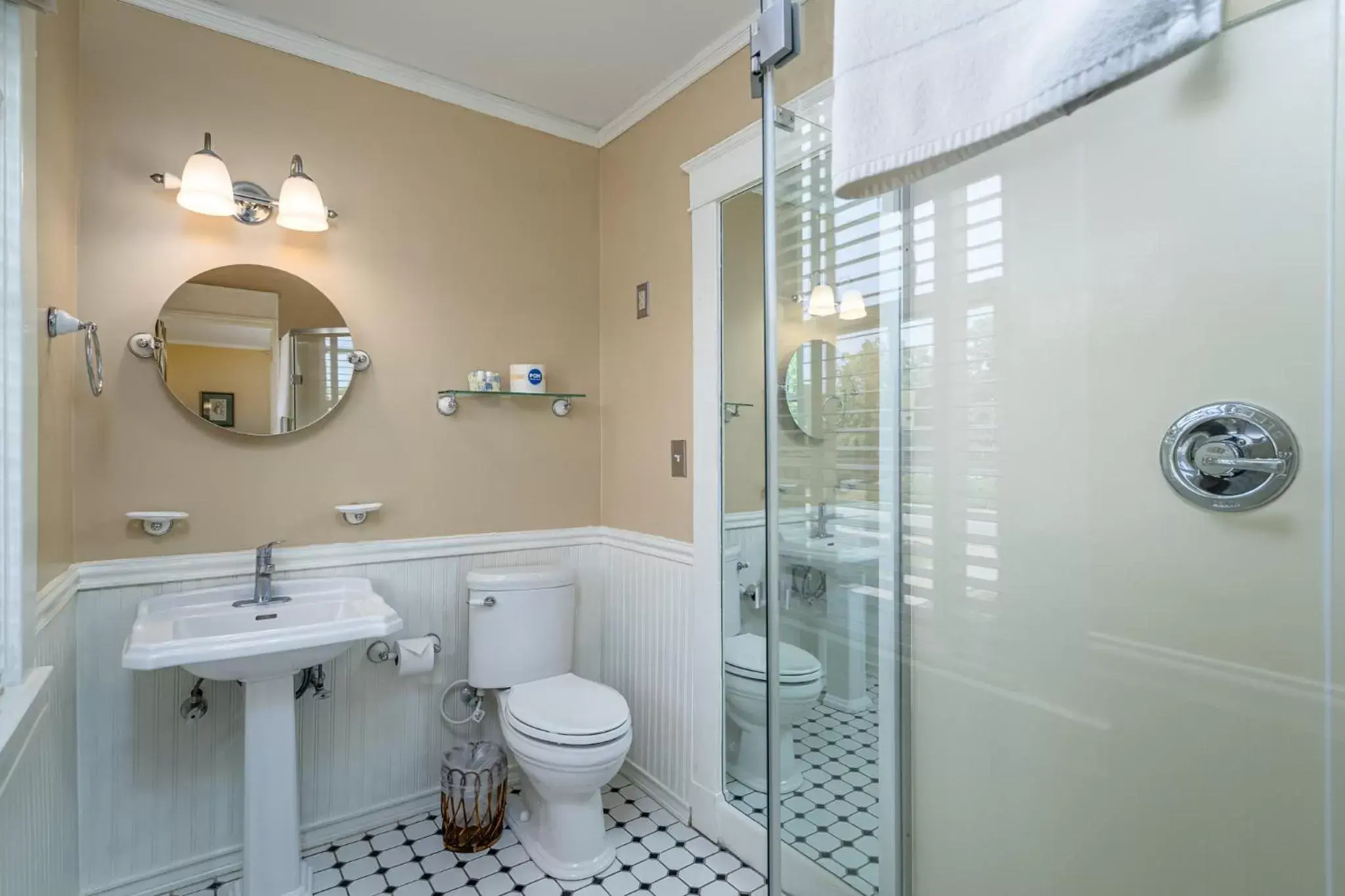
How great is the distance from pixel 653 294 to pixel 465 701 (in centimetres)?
158

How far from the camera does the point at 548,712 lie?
77.1 inches

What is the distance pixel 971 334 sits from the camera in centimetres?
104

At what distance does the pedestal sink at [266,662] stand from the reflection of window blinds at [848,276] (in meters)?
1.24

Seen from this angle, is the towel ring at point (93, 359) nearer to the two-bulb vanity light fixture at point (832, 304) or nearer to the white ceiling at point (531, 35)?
the white ceiling at point (531, 35)

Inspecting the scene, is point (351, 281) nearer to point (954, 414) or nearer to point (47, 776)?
point (47, 776)

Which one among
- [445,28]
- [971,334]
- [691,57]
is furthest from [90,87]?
[971,334]

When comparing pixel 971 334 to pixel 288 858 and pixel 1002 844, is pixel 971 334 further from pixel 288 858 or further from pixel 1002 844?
pixel 288 858

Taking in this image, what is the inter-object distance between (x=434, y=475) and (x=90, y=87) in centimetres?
139

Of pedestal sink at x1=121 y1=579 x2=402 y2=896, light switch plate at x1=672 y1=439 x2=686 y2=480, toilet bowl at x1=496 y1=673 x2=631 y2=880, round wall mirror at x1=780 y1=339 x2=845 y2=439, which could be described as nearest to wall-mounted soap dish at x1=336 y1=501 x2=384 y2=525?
pedestal sink at x1=121 y1=579 x2=402 y2=896

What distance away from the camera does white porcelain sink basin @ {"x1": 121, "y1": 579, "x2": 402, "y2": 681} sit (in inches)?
59.0

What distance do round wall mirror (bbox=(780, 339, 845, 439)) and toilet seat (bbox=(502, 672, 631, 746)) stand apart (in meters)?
1.13

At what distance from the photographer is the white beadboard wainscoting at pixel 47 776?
41.1 inches

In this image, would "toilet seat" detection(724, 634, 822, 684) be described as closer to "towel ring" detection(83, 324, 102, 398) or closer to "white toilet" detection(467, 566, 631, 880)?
"white toilet" detection(467, 566, 631, 880)

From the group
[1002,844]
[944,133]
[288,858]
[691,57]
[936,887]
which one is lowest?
[288,858]
